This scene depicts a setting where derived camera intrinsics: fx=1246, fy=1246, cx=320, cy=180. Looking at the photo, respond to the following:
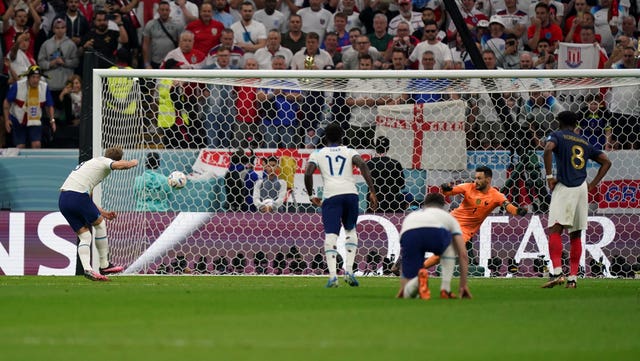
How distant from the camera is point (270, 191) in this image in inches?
815

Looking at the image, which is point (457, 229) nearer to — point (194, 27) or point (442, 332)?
point (442, 332)

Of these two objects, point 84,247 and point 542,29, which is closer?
point 84,247

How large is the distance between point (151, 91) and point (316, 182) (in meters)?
3.63

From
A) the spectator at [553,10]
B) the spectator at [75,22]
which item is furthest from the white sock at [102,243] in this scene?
the spectator at [553,10]

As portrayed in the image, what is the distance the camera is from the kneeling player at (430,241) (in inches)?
513

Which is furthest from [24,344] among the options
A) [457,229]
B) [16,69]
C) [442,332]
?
[16,69]

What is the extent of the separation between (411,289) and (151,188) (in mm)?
8488

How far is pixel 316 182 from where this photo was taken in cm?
2097

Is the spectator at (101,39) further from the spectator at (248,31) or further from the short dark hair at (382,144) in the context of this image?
the short dark hair at (382,144)

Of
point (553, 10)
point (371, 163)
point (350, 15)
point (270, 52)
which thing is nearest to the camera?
point (371, 163)

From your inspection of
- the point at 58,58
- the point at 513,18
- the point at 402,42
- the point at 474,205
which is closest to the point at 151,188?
the point at 58,58

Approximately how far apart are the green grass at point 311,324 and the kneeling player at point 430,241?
1.11ft

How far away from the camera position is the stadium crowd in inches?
848

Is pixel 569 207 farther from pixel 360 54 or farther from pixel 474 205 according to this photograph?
pixel 360 54
